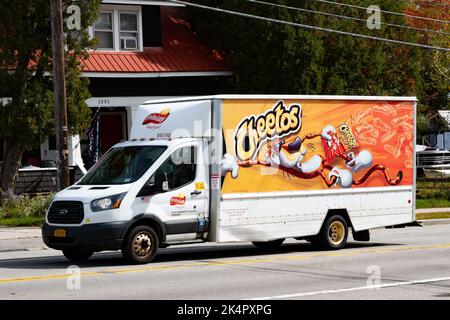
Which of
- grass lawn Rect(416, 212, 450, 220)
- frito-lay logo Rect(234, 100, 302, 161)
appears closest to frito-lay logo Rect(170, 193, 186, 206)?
frito-lay logo Rect(234, 100, 302, 161)

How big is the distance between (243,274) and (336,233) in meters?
4.88

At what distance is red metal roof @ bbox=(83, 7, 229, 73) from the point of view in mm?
37250

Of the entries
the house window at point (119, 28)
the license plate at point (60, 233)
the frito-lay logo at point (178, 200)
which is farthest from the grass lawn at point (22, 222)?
the house window at point (119, 28)

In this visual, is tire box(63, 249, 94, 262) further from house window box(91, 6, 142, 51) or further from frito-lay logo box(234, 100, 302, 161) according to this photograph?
house window box(91, 6, 142, 51)

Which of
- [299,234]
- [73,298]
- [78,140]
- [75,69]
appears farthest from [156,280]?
[78,140]

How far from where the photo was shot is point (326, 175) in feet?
65.3

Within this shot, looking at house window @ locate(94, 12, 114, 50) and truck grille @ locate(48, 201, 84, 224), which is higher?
house window @ locate(94, 12, 114, 50)

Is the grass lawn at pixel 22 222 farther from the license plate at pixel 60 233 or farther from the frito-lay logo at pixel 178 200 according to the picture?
the frito-lay logo at pixel 178 200

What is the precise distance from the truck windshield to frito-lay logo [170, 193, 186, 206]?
75 centimetres

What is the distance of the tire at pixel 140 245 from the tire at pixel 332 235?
4054 mm

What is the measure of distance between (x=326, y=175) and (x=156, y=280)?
5987 millimetres

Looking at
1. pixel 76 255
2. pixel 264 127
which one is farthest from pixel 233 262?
pixel 76 255
